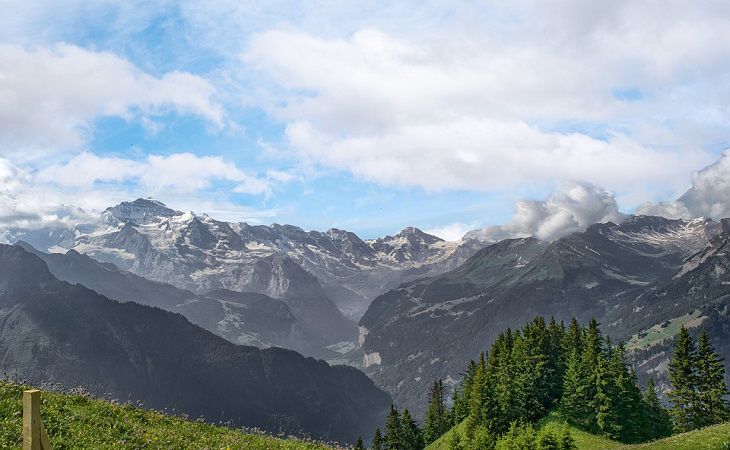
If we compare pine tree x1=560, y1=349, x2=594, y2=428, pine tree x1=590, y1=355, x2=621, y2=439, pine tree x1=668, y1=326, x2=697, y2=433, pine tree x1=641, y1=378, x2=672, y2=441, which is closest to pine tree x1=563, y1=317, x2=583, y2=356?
pine tree x1=560, y1=349, x2=594, y2=428

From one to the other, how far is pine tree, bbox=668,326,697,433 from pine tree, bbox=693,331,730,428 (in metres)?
0.80

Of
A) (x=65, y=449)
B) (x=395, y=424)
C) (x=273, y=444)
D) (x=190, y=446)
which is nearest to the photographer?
(x=65, y=449)

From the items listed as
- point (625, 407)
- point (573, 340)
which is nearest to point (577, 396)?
point (625, 407)

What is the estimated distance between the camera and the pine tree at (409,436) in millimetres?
138375

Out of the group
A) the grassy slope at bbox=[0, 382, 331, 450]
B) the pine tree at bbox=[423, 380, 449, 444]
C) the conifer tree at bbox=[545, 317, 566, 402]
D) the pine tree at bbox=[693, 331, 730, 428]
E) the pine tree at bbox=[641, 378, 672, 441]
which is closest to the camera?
the grassy slope at bbox=[0, 382, 331, 450]

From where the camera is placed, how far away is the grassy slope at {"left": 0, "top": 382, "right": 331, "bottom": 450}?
2347 cm

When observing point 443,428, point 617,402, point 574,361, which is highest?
point 574,361

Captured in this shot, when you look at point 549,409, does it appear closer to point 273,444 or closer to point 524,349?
point 524,349

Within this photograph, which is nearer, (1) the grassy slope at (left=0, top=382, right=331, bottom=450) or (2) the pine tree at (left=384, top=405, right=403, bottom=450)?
(1) the grassy slope at (left=0, top=382, right=331, bottom=450)

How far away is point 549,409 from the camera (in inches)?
4274

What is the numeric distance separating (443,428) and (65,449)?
13194cm

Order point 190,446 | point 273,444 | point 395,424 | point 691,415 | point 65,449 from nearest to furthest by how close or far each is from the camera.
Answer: point 65,449 < point 190,446 < point 273,444 < point 691,415 < point 395,424

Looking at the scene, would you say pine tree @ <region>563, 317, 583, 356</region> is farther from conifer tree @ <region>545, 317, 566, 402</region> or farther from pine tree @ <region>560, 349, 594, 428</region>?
pine tree @ <region>560, 349, 594, 428</region>

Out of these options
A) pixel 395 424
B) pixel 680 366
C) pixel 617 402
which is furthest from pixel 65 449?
pixel 395 424
